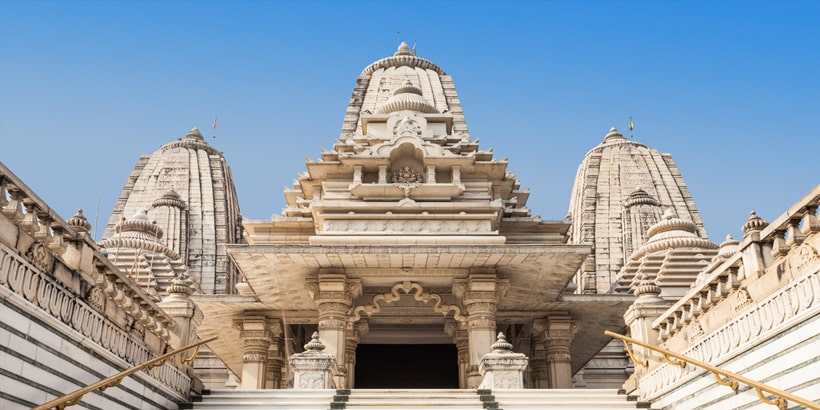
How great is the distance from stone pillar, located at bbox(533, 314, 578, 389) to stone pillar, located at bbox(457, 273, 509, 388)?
3.64 meters

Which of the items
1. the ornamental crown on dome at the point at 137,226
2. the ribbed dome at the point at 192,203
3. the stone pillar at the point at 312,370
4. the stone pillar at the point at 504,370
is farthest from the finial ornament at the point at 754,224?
the ribbed dome at the point at 192,203

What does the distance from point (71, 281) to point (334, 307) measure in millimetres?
8883

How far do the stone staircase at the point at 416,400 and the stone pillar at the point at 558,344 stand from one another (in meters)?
7.14

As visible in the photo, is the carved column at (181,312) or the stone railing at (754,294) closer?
the stone railing at (754,294)

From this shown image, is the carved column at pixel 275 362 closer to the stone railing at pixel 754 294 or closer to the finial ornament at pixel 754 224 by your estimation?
the stone railing at pixel 754 294

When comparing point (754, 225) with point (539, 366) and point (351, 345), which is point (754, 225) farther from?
point (539, 366)

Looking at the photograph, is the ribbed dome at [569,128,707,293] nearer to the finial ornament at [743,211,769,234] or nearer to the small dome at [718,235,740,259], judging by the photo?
the small dome at [718,235,740,259]

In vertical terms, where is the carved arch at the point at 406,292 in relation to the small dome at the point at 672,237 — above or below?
below

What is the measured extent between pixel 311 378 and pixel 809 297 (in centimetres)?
900

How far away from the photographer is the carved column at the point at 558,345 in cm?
2022

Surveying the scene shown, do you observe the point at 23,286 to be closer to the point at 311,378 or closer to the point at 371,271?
the point at 311,378

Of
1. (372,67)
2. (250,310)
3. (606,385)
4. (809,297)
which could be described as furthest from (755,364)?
(372,67)

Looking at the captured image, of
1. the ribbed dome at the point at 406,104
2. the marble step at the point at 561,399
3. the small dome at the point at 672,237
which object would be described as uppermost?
the ribbed dome at the point at 406,104

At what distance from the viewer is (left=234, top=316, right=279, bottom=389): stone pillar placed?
20375 mm
